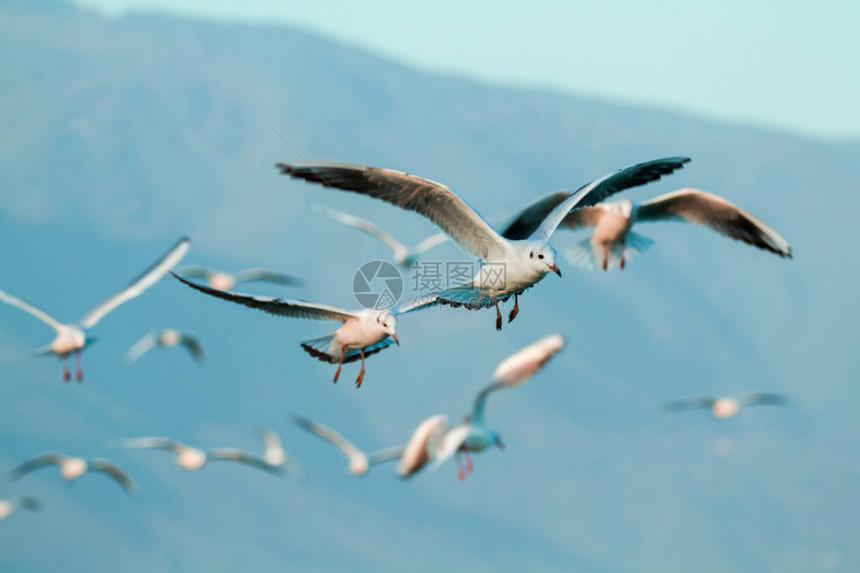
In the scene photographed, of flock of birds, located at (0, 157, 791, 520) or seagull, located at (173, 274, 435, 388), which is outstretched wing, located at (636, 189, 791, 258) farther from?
seagull, located at (173, 274, 435, 388)

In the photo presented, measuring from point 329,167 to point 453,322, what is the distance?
111590 millimetres

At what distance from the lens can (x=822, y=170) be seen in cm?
15712

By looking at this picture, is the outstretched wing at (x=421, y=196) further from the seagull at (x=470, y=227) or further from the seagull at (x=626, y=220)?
the seagull at (x=626, y=220)

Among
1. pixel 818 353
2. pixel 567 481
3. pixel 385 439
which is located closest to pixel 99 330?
pixel 385 439

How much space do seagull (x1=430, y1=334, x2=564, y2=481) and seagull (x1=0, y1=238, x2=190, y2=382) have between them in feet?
14.8

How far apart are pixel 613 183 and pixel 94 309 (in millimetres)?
8977

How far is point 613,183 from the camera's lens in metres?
9.38

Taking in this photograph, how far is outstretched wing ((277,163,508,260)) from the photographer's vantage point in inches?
324

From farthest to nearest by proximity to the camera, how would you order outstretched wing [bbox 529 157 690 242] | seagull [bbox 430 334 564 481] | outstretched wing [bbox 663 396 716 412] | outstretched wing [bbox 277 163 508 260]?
outstretched wing [bbox 663 396 716 412], seagull [bbox 430 334 564 481], outstretched wing [bbox 529 157 690 242], outstretched wing [bbox 277 163 508 260]

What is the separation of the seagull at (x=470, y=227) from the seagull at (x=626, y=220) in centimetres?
307

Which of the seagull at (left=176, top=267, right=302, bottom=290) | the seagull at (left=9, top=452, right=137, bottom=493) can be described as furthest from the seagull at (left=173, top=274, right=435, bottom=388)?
the seagull at (left=9, top=452, right=137, bottom=493)

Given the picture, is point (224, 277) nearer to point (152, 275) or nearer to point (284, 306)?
point (152, 275)

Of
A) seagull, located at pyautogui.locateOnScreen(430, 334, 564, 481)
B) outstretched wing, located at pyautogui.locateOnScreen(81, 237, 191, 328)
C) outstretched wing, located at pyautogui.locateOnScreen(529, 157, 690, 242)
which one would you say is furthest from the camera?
seagull, located at pyautogui.locateOnScreen(430, 334, 564, 481)

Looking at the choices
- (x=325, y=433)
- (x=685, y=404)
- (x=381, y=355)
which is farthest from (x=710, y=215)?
(x=381, y=355)
